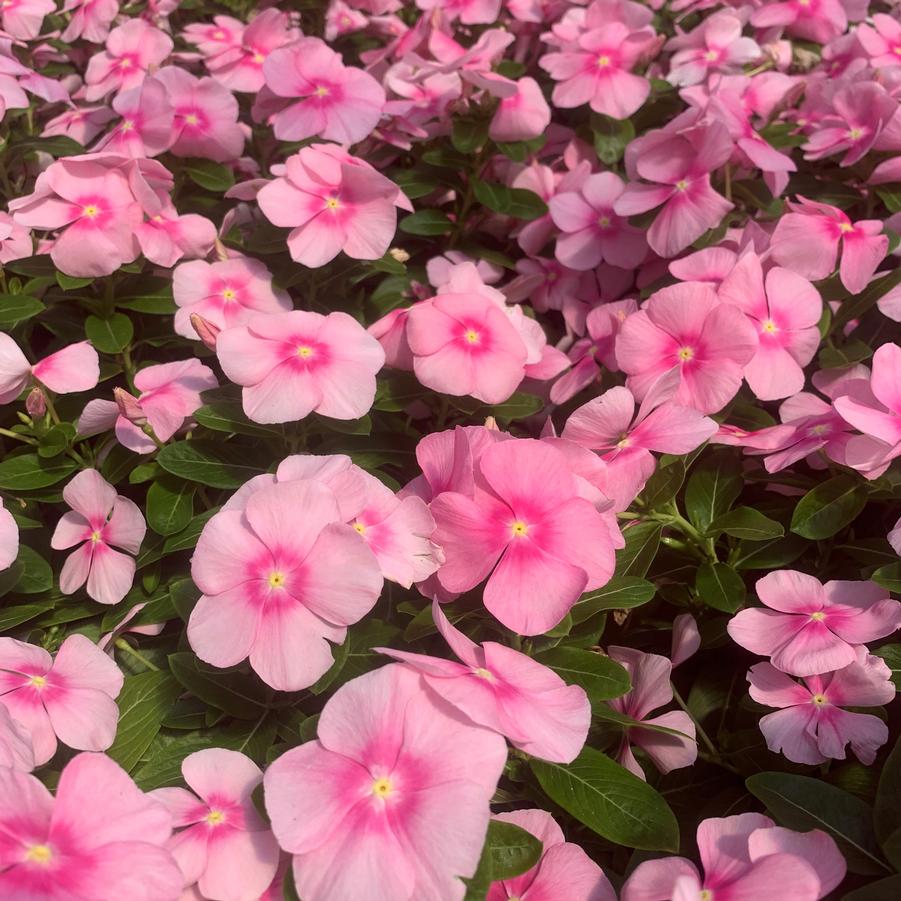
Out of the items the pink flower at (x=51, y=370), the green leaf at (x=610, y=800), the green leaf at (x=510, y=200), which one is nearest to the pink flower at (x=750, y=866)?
the green leaf at (x=610, y=800)

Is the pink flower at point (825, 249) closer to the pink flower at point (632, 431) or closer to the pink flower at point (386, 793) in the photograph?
the pink flower at point (632, 431)

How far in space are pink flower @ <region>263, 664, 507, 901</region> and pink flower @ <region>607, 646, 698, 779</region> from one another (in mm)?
418

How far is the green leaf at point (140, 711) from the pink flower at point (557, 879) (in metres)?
0.47

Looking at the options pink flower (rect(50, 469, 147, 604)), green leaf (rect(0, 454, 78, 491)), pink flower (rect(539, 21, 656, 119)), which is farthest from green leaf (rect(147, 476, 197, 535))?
pink flower (rect(539, 21, 656, 119))

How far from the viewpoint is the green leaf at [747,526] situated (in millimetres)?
1316

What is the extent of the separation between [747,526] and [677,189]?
31.2 inches

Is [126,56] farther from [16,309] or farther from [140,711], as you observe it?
[140,711]

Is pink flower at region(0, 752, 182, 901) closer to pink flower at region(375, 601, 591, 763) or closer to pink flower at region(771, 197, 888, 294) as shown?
pink flower at region(375, 601, 591, 763)

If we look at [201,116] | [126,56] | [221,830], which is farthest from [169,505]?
[126,56]

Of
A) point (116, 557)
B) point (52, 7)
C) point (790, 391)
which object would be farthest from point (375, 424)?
point (52, 7)

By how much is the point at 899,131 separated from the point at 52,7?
194 centimetres

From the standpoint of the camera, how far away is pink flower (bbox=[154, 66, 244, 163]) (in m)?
1.89

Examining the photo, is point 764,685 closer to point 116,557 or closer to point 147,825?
point 147,825

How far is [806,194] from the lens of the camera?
2.01 meters
